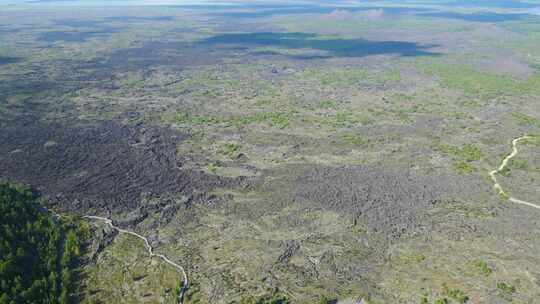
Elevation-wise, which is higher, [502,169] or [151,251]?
[502,169]


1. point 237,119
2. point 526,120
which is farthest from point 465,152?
point 237,119

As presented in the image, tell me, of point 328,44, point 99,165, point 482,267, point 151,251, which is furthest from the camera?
point 328,44

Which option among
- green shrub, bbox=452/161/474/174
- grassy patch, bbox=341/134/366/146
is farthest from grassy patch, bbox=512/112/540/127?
grassy patch, bbox=341/134/366/146

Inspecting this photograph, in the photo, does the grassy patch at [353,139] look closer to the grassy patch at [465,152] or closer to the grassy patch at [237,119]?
the grassy patch at [237,119]

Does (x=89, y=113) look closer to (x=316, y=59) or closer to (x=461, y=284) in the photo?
(x=461, y=284)

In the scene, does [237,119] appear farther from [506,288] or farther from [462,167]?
[506,288]

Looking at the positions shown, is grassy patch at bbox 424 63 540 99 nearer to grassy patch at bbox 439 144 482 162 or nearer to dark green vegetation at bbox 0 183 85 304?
grassy patch at bbox 439 144 482 162
